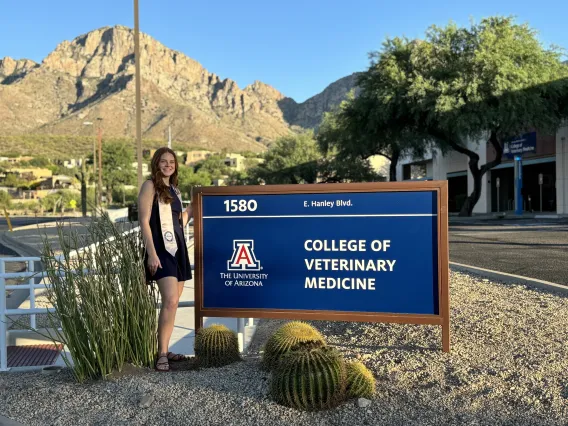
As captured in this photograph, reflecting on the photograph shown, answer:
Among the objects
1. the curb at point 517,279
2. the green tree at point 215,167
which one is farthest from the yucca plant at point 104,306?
the green tree at point 215,167

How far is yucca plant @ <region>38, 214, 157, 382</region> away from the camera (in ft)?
14.0

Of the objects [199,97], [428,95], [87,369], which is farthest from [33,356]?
[199,97]

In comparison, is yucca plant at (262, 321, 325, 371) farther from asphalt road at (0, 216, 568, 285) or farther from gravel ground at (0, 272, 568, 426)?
asphalt road at (0, 216, 568, 285)

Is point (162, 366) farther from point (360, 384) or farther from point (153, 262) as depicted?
point (360, 384)

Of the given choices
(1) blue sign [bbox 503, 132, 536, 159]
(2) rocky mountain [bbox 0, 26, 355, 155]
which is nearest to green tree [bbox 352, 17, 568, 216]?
(1) blue sign [bbox 503, 132, 536, 159]

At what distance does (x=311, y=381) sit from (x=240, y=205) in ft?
6.18

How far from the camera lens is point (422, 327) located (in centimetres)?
575

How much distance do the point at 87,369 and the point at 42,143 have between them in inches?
5229

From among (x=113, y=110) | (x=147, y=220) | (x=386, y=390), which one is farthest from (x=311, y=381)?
(x=113, y=110)

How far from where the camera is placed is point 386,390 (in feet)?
12.8

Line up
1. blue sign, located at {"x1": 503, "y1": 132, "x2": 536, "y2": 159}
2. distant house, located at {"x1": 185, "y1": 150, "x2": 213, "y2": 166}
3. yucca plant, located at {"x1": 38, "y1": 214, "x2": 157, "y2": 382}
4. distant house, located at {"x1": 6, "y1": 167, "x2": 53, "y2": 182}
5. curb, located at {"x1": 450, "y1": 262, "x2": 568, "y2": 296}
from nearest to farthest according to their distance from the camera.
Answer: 1. yucca plant, located at {"x1": 38, "y1": 214, "x2": 157, "y2": 382}
2. curb, located at {"x1": 450, "y1": 262, "x2": 568, "y2": 296}
3. blue sign, located at {"x1": 503, "y1": 132, "x2": 536, "y2": 159}
4. distant house, located at {"x1": 6, "y1": 167, "x2": 53, "y2": 182}
5. distant house, located at {"x1": 185, "y1": 150, "x2": 213, "y2": 166}

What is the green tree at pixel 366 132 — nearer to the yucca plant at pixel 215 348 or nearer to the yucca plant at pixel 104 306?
the yucca plant at pixel 215 348

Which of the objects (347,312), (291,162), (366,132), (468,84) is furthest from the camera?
(291,162)

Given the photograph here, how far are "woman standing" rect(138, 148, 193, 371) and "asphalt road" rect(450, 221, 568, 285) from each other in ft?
20.2
